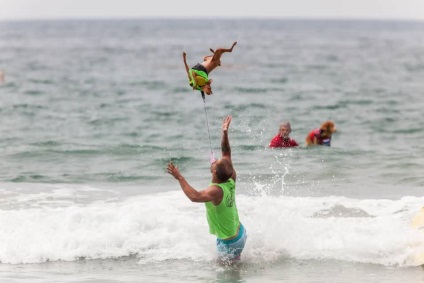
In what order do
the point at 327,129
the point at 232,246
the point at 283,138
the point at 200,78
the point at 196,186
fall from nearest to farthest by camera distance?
1. the point at 200,78
2. the point at 232,246
3. the point at 196,186
4. the point at 283,138
5. the point at 327,129

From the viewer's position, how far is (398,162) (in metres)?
18.5

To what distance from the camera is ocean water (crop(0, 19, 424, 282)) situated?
11039mm

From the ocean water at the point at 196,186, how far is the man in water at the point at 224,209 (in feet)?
0.87

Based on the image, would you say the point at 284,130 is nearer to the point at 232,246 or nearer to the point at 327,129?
the point at 327,129

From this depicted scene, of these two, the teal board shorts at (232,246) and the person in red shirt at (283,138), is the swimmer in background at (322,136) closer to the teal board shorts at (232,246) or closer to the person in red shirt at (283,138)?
the person in red shirt at (283,138)

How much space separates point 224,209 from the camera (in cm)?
1040

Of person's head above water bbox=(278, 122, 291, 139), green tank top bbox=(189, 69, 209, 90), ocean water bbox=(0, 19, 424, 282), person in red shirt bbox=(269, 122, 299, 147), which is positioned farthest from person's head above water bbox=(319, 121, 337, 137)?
green tank top bbox=(189, 69, 209, 90)

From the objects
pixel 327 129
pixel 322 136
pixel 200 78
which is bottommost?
pixel 322 136

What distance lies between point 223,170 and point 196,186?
536 cm

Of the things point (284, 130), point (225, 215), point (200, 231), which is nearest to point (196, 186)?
point (284, 130)

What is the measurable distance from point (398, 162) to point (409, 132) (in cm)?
575

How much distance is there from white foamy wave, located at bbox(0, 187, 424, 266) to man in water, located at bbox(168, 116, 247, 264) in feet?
1.32

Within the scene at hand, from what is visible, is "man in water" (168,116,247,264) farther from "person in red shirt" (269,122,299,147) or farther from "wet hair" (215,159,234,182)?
"person in red shirt" (269,122,299,147)

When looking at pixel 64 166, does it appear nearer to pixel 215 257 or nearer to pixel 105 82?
pixel 215 257
